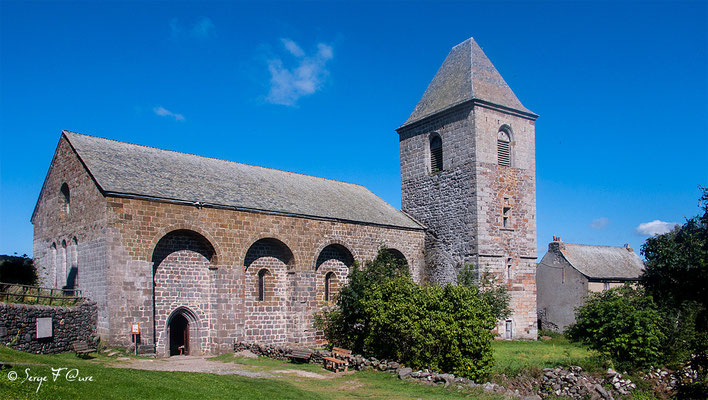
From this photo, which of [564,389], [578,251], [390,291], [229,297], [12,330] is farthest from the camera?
[578,251]

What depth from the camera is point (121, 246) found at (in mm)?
19094

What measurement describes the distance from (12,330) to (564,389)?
1753 centimetres

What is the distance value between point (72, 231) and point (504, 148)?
21202mm

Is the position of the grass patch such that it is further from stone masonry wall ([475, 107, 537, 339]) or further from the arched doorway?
the arched doorway

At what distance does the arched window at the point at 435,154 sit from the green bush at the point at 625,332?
39.9 feet

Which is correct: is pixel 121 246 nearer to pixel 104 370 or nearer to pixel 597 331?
pixel 104 370

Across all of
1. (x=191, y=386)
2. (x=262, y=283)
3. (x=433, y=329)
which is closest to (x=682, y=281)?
(x=433, y=329)

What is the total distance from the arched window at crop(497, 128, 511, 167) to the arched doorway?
17.8 metres

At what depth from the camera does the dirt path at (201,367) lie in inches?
654

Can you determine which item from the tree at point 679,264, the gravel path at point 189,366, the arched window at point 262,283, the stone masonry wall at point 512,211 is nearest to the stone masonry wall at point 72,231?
the gravel path at point 189,366

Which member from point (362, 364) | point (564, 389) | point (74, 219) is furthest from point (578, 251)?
point (74, 219)

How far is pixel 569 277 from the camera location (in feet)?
111

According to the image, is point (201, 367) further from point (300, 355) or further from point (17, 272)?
point (17, 272)

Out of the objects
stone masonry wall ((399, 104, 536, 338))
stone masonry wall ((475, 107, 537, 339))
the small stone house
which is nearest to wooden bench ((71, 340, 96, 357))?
stone masonry wall ((399, 104, 536, 338))
